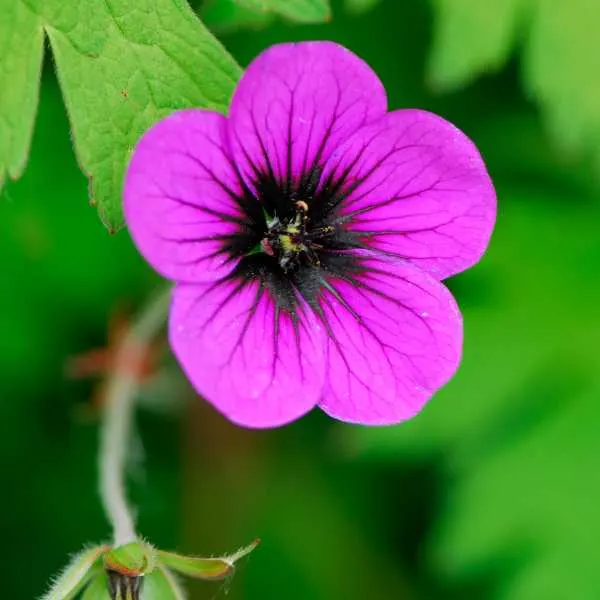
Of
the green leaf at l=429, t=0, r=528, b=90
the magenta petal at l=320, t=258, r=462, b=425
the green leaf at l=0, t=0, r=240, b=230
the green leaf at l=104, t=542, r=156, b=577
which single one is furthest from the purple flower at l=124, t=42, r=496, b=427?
the green leaf at l=429, t=0, r=528, b=90

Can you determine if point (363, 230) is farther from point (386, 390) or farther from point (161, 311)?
point (161, 311)

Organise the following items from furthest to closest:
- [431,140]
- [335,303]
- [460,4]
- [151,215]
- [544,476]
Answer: [544,476]
[460,4]
[335,303]
[431,140]
[151,215]

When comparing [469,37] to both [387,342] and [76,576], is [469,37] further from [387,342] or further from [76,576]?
[76,576]

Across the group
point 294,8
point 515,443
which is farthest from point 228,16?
point 515,443

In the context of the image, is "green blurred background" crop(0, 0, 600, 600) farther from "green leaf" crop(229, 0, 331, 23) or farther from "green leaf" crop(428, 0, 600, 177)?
"green leaf" crop(229, 0, 331, 23)

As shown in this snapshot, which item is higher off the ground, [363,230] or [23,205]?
[23,205]

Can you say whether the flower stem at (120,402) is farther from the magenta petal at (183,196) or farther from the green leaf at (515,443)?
the green leaf at (515,443)

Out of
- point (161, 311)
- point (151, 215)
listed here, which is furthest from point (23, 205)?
point (151, 215)
